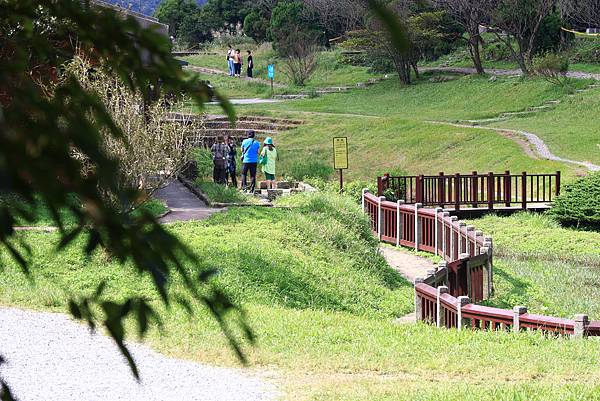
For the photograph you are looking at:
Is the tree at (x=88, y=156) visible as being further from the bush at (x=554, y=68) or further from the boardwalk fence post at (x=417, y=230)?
the bush at (x=554, y=68)

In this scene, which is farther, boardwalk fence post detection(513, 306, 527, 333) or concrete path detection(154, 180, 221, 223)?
concrete path detection(154, 180, 221, 223)

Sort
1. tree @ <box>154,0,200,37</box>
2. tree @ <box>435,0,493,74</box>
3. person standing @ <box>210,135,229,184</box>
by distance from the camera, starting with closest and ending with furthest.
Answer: person standing @ <box>210,135,229,184</box>
tree @ <box>435,0,493,74</box>
tree @ <box>154,0,200,37</box>

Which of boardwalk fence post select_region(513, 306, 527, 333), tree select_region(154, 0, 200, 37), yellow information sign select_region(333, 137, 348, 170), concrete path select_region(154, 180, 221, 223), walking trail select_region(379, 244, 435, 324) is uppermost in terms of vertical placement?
tree select_region(154, 0, 200, 37)

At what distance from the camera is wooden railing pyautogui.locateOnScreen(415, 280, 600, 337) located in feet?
34.2

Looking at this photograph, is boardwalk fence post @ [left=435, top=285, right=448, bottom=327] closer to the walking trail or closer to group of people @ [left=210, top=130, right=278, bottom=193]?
the walking trail

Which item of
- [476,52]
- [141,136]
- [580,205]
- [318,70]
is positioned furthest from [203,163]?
[318,70]

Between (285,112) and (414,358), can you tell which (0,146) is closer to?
(414,358)

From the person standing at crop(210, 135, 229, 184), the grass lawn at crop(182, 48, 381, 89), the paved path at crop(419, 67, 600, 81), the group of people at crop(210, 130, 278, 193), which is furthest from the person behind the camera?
the grass lawn at crop(182, 48, 381, 89)

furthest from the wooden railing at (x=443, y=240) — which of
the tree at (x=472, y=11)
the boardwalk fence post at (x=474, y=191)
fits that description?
the tree at (x=472, y=11)

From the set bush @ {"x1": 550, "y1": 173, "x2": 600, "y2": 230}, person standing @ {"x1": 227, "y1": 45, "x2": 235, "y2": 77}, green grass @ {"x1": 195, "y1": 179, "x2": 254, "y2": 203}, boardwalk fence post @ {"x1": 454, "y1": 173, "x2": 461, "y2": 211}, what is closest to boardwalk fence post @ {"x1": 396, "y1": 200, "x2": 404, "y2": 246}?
green grass @ {"x1": 195, "y1": 179, "x2": 254, "y2": 203}

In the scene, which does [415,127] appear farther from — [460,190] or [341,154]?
[460,190]

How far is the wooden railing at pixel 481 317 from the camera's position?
34.2 ft

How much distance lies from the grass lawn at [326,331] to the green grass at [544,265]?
5.51 feet

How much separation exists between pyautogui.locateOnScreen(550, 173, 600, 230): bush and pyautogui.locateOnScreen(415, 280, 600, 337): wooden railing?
455 inches
